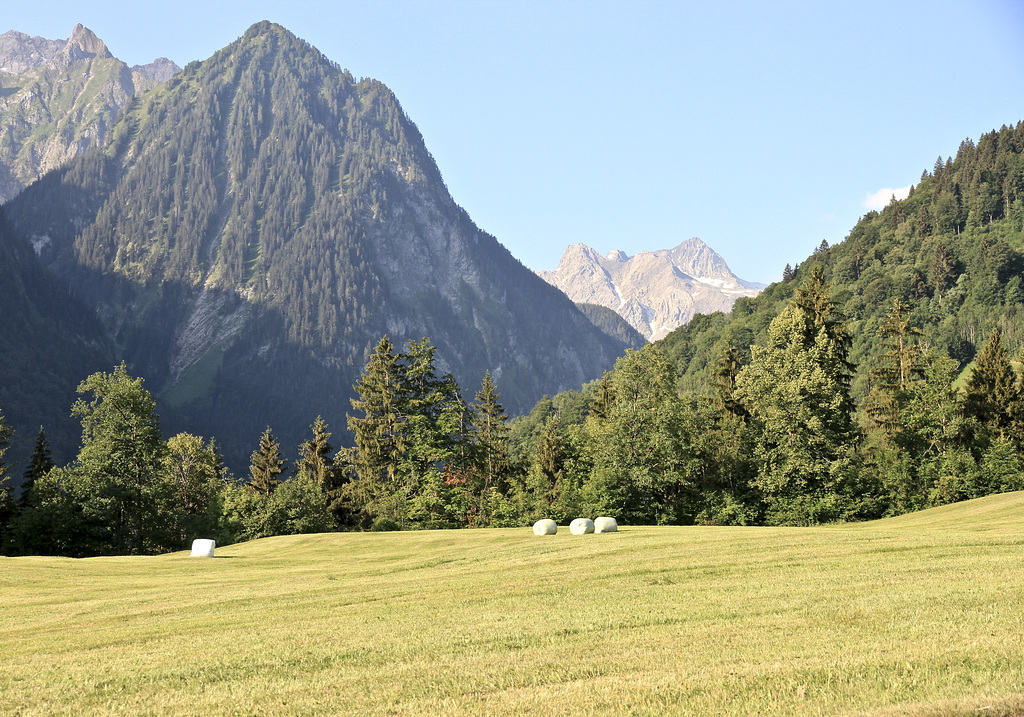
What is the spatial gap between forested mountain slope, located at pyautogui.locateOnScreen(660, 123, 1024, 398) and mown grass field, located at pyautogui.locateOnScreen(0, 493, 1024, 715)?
116550mm

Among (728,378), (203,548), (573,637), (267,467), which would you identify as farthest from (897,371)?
(573,637)

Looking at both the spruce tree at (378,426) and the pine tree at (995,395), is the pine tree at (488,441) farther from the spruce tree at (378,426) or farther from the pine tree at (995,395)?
the pine tree at (995,395)

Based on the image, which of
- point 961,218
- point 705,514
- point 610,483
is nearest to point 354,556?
point 610,483

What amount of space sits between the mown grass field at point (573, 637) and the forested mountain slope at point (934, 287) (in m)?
117

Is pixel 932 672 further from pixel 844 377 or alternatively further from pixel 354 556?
pixel 844 377

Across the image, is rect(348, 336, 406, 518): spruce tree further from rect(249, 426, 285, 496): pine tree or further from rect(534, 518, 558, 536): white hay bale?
rect(534, 518, 558, 536): white hay bale

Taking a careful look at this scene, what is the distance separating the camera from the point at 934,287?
557 ft

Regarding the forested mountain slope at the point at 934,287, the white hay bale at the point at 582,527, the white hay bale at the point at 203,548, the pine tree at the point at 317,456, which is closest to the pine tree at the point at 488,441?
the pine tree at the point at 317,456

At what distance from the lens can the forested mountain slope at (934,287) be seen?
15250cm

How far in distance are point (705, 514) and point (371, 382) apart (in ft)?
108

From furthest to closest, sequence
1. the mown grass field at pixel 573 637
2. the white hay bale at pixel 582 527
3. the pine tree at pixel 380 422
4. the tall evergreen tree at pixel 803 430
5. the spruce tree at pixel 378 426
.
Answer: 1. the pine tree at pixel 380 422
2. the spruce tree at pixel 378 426
3. the tall evergreen tree at pixel 803 430
4. the white hay bale at pixel 582 527
5. the mown grass field at pixel 573 637

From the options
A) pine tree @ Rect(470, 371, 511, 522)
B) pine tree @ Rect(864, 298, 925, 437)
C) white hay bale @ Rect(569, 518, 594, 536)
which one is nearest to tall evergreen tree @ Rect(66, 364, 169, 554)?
pine tree @ Rect(470, 371, 511, 522)

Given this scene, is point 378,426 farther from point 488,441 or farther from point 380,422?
point 488,441

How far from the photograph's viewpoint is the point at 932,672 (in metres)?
10.5
